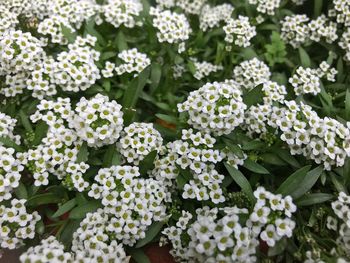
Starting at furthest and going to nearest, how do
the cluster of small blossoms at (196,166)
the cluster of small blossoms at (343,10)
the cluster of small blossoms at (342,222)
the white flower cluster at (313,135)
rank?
the cluster of small blossoms at (343,10) → the cluster of small blossoms at (196,166) → the white flower cluster at (313,135) → the cluster of small blossoms at (342,222)

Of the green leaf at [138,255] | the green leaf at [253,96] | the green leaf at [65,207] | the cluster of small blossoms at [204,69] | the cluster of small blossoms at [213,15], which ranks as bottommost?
the green leaf at [138,255]

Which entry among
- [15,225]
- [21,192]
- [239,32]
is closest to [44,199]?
[21,192]

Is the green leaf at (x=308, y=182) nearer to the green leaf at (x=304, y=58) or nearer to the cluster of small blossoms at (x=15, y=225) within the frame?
the green leaf at (x=304, y=58)

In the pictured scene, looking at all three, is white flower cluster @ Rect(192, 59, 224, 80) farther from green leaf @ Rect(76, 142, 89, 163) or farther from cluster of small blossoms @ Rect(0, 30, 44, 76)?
cluster of small blossoms @ Rect(0, 30, 44, 76)

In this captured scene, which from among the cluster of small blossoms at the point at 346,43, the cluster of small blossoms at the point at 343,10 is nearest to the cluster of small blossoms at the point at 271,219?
the cluster of small blossoms at the point at 346,43

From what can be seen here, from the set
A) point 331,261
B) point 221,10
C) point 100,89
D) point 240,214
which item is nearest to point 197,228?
point 240,214

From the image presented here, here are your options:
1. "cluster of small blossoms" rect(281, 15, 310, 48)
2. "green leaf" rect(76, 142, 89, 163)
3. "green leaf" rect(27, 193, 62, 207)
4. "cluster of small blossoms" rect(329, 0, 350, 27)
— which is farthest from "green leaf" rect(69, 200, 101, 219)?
"cluster of small blossoms" rect(329, 0, 350, 27)
